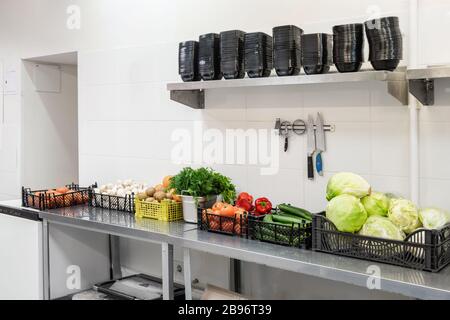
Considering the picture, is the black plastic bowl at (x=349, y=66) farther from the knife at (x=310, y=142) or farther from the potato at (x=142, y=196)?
the potato at (x=142, y=196)

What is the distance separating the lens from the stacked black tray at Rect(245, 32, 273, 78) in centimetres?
229

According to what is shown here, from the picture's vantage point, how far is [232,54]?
2.37 meters

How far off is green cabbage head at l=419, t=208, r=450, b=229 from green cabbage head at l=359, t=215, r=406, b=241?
3.8 inches

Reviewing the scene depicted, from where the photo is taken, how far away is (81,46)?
11.3 ft

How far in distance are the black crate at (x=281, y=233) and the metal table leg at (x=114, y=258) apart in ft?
4.65

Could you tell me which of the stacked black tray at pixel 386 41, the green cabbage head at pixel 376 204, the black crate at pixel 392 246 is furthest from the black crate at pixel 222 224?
the stacked black tray at pixel 386 41

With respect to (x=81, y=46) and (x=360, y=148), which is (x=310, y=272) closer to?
(x=360, y=148)

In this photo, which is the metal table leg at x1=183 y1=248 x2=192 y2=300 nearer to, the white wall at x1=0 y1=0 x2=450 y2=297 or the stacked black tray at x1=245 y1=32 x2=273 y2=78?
the white wall at x1=0 y1=0 x2=450 y2=297

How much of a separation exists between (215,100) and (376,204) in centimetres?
112

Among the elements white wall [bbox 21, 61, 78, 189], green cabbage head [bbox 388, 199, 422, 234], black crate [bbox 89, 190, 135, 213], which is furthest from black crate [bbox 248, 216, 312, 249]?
white wall [bbox 21, 61, 78, 189]

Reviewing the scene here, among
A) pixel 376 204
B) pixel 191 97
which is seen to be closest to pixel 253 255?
pixel 376 204

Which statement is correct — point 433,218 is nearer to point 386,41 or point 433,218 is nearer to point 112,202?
point 386,41
